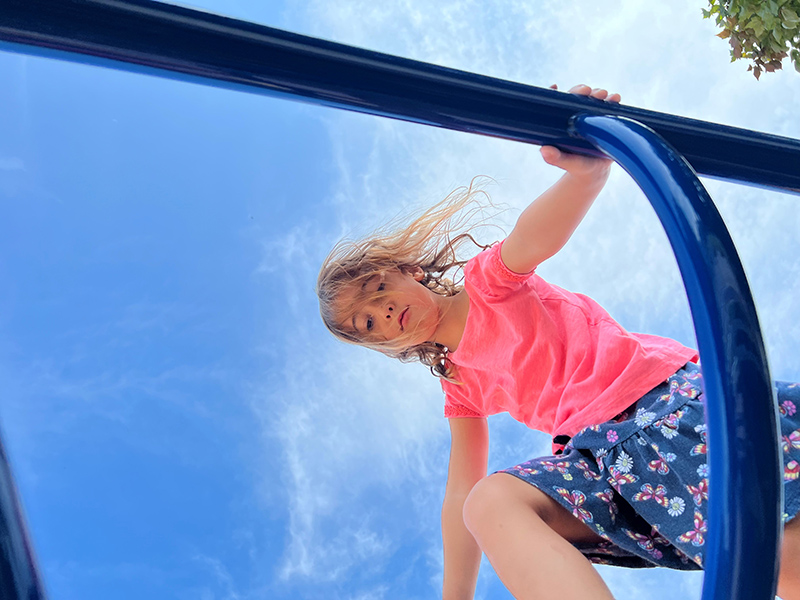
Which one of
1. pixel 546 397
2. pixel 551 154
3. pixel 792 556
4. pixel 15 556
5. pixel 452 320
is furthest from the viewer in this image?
pixel 452 320

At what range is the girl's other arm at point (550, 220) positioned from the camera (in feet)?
2.58

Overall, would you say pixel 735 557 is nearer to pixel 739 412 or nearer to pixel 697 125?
pixel 739 412

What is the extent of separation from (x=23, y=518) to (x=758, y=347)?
357 mm

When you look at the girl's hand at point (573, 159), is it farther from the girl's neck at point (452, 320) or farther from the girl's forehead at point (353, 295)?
the girl's forehead at point (353, 295)

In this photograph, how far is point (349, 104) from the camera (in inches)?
18.0

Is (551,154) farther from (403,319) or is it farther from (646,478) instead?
(403,319)

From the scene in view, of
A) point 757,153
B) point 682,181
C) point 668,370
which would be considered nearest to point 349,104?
point 682,181

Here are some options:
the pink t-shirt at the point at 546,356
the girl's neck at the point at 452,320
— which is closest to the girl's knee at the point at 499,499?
the pink t-shirt at the point at 546,356

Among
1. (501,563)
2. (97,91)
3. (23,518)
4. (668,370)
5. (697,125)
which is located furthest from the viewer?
(97,91)

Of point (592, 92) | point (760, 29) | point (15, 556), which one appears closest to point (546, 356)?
point (592, 92)

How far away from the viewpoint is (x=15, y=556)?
31 centimetres

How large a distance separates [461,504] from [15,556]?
2.50ft

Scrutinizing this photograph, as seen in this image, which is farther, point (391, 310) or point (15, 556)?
point (391, 310)

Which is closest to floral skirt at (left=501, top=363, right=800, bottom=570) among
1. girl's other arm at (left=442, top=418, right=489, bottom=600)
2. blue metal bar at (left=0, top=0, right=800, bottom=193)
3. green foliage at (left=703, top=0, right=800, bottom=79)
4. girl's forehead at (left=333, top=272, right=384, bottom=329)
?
girl's other arm at (left=442, top=418, right=489, bottom=600)
